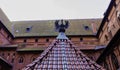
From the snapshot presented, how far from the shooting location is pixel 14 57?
80.7 feet

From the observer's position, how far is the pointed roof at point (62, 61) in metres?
3.93

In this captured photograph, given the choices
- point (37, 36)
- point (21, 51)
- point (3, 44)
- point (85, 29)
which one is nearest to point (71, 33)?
point (85, 29)

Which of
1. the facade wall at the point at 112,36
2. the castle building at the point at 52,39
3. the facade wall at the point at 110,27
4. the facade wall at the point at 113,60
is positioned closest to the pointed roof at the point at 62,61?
the facade wall at the point at 112,36

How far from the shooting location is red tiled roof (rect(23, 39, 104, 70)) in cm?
393

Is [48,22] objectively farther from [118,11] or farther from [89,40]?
[118,11]

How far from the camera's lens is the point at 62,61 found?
418 centimetres

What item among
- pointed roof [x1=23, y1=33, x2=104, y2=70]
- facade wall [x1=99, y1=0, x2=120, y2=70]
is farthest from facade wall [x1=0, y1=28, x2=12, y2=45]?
pointed roof [x1=23, y1=33, x2=104, y2=70]

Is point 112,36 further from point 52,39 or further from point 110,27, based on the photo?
point 52,39

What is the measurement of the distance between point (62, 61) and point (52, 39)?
23749 millimetres

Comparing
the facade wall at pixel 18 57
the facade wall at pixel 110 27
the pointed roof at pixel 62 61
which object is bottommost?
the facade wall at pixel 18 57

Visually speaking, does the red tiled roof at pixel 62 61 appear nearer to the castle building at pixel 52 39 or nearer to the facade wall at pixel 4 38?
the castle building at pixel 52 39

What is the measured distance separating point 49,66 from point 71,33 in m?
24.6

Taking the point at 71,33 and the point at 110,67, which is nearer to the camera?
the point at 110,67

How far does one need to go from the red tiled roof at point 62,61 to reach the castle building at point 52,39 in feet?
41.1
